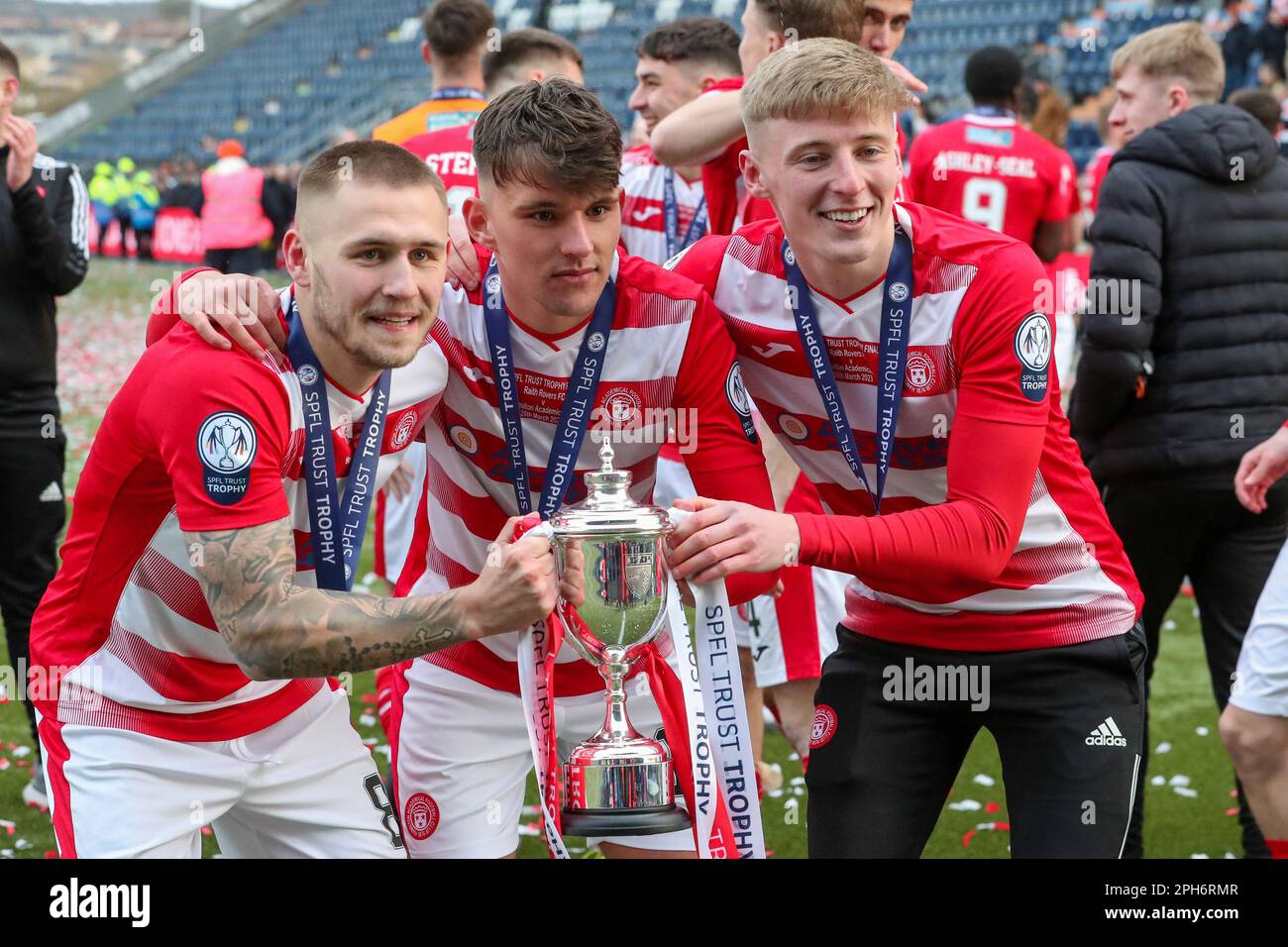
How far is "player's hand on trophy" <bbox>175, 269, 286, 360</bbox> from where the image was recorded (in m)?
2.70

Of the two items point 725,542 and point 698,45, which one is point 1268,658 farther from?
point 698,45

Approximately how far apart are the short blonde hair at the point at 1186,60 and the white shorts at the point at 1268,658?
2146 mm

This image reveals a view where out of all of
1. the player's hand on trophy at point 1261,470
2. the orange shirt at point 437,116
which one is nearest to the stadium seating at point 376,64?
the orange shirt at point 437,116

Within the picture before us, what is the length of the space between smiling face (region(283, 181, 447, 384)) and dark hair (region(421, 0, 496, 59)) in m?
3.59

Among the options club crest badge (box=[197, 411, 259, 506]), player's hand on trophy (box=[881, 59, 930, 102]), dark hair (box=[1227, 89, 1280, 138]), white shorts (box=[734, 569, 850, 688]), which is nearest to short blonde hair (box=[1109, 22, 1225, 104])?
dark hair (box=[1227, 89, 1280, 138])

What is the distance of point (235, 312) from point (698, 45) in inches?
145

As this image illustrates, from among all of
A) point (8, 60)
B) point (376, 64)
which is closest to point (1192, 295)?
point (8, 60)

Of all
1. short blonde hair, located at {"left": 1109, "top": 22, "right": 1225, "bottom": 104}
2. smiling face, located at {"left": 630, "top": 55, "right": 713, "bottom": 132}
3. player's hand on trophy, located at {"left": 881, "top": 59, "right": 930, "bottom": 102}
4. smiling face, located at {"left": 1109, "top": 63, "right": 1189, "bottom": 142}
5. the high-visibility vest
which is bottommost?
player's hand on trophy, located at {"left": 881, "top": 59, "right": 930, "bottom": 102}

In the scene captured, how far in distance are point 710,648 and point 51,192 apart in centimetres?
352

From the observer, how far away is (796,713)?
5184 millimetres

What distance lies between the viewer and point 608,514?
252 centimetres

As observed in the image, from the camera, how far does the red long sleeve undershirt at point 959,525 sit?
8.84 feet

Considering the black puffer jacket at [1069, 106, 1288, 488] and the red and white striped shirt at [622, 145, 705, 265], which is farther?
the red and white striped shirt at [622, 145, 705, 265]

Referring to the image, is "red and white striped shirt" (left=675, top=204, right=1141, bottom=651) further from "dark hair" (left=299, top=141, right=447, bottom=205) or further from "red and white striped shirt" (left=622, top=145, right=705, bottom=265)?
"red and white striped shirt" (left=622, top=145, right=705, bottom=265)
